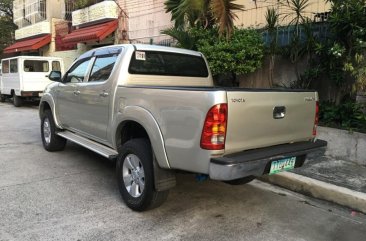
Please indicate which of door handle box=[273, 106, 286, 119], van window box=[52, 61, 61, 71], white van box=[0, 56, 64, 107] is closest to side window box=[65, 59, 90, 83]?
door handle box=[273, 106, 286, 119]

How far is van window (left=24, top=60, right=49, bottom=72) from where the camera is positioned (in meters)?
15.1

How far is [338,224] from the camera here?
4305mm

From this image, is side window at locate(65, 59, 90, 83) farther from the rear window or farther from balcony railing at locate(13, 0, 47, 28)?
balcony railing at locate(13, 0, 47, 28)

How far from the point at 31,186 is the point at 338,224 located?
3831mm

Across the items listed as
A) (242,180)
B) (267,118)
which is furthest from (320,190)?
(267,118)

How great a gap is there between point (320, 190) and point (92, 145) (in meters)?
3.10

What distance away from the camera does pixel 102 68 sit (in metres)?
5.51

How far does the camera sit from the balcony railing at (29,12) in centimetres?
2344

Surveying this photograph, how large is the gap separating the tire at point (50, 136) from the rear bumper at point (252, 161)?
4291 mm

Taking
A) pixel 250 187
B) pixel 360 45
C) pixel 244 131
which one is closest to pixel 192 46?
pixel 360 45

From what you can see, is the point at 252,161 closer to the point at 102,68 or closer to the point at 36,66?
the point at 102,68

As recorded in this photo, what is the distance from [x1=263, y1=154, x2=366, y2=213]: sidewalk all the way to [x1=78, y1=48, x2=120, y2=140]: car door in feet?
8.16

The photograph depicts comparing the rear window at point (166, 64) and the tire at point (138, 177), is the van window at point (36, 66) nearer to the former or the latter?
the rear window at point (166, 64)

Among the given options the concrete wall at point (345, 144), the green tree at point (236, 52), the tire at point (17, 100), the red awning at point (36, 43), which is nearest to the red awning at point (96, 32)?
the tire at point (17, 100)
